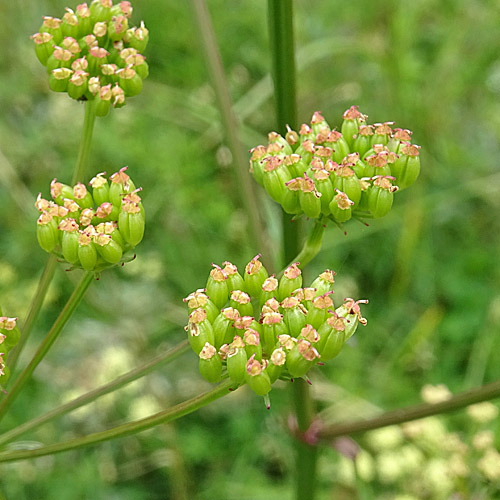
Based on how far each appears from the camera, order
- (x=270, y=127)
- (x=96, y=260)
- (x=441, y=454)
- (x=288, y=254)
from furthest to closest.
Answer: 1. (x=270, y=127)
2. (x=441, y=454)
3. (x=288, y=254)
4. (x=96, y=260)

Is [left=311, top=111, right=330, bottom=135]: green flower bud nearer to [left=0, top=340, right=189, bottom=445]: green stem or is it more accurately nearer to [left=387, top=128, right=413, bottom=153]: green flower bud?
[left=387, top=128, right=413, bottom=153]: green flower bud

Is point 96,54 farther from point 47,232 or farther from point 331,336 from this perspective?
point 331,336

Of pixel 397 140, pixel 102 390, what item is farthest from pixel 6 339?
pixel 397 140

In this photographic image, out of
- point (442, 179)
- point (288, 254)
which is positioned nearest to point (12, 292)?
point (288, 254)

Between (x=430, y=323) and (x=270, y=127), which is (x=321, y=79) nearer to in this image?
(x=270, y=127)

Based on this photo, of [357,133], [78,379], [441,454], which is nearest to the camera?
[357,133]

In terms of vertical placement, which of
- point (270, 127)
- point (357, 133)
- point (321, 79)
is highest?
point (321, 79)
